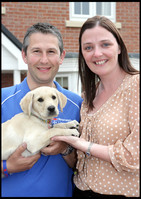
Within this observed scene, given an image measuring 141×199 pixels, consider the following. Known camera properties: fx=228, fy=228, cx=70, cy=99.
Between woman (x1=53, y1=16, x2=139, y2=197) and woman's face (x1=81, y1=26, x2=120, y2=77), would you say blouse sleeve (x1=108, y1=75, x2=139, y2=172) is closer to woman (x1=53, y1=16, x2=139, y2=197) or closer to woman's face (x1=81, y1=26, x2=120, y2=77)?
woman (x1=53, y1=16, x2=139, y2=197)

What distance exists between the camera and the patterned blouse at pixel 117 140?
7.93ft

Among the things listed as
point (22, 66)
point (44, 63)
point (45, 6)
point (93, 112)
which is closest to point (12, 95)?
point (44, 63)

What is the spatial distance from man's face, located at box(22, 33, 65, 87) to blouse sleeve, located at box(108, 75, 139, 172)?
1153 millimetres

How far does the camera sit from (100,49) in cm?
265

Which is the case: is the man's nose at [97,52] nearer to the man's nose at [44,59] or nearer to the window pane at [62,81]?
the man's nose at [44,59]

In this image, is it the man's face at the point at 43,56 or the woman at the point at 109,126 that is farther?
the man's face at the point at 43,56

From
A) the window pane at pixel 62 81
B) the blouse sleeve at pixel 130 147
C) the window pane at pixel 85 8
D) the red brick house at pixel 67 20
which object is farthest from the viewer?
the window pane at pixel 62 81

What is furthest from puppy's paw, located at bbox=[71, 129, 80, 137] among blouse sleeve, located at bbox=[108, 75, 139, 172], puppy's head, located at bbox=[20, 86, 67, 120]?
blouse sleeve, located at bbox=[108, 75, 139, 172]

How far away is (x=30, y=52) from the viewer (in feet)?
9.93

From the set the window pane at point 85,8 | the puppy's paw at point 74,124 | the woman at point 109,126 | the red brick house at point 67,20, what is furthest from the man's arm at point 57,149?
the window pane at point 85,8

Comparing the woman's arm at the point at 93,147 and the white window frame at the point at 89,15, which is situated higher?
the white window frame at the point at 89,15

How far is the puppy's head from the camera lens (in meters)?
2.71

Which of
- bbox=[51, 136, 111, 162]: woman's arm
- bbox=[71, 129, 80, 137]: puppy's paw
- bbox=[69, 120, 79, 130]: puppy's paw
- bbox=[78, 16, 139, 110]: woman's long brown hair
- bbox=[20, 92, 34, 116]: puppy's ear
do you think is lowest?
bbox=[51, 136, 111, 162]: woman's arm

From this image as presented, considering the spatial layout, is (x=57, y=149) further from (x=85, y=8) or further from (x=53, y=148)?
(x=85, y=8)
